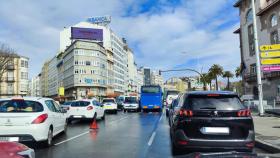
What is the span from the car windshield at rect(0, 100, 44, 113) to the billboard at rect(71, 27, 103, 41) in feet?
311

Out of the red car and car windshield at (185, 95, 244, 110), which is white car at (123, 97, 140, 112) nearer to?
car windshield at (185, 95, 244, 110)

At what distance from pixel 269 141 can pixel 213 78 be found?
80444 mm

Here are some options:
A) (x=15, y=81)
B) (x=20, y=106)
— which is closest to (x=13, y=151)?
(x=20, y=106)

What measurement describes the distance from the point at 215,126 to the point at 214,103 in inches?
23.8

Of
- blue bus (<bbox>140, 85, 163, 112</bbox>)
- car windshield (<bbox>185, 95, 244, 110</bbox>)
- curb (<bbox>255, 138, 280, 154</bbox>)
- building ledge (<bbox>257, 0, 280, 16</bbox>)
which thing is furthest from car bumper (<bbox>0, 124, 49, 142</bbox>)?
building ledge (<bbox>257, 0, 280, 16</bbox>)

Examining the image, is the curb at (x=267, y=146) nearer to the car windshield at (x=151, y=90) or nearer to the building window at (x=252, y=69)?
the car windshield at (x=151, y=90)

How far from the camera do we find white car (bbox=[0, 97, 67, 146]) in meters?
9.36

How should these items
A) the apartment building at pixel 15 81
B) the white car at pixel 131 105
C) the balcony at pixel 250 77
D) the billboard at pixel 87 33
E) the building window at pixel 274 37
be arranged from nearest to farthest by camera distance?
the white car at pixel 131 105 → the building window at pixel 274 37 → the balcony at pixel 250 77 → the apartment building at pixel 15 81 → the billboard at pixel 87 33

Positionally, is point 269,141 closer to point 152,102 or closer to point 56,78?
point 152,102

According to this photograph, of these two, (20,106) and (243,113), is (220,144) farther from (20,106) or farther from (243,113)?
(20,106)

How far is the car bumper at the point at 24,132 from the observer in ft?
30.6

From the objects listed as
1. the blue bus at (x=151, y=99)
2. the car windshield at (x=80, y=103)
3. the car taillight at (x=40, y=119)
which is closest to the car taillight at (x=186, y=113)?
the car taillight at (x=40, y=119)

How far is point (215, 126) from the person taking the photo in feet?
25.4

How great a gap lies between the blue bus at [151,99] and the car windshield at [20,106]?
A: 2778cm
